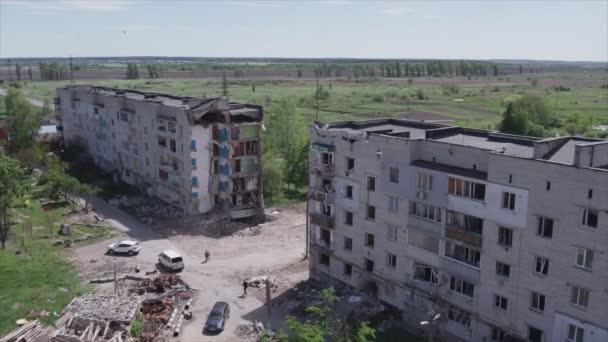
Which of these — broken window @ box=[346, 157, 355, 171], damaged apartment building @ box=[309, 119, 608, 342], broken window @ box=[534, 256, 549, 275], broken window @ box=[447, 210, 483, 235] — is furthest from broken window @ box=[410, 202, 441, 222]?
broken window @ box=[534, 256, 549, 275]

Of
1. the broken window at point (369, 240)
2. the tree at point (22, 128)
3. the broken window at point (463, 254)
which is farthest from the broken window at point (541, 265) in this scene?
the tree at point (22, 128)

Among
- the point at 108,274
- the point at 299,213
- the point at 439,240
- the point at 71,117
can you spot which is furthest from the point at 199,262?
the point at 71,117

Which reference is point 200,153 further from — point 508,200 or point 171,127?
point 508,200

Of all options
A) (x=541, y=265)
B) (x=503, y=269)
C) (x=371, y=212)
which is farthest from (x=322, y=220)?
(x=541, y=265)

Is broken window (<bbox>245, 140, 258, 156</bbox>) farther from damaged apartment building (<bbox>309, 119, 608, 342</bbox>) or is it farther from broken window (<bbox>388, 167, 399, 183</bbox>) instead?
broken window (<bbox>388, 167, 399, 183</bbox>)

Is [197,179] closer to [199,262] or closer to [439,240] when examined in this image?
[199,262]

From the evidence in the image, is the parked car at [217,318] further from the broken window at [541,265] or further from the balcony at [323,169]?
the broken window at [541,265]
